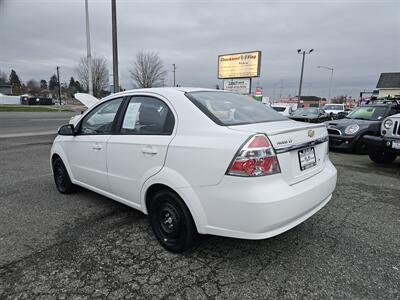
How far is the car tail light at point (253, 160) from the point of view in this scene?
7.05 ft

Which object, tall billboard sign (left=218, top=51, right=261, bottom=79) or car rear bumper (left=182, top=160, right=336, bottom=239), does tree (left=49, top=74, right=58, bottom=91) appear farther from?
car rear bumper (left=182, top=160, right=336, bottom=239)

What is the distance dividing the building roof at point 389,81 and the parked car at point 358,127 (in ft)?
189

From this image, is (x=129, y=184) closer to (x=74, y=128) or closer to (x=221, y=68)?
(x=74, y=128)

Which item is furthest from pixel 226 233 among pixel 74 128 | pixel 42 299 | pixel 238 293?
pixel 74 128

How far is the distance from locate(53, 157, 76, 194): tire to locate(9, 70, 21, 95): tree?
95287 mm

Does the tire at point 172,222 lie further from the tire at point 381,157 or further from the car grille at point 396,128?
the tire at point 381,157

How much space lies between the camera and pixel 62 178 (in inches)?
169

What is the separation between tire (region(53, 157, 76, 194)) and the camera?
4207 millimetres

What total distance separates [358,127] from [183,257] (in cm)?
718

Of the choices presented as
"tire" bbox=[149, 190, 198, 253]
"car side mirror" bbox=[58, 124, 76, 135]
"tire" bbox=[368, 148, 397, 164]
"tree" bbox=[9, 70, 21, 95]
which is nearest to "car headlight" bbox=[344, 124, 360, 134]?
"tire" bbox=[368, 148, 397, 164]

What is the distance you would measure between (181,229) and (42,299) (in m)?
1.17

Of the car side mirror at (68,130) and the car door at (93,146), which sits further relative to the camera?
the car side mirror at (68,130)

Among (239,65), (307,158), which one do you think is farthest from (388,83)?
(307,158)

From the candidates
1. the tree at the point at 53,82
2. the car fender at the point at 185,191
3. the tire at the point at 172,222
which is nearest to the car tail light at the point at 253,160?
the car fender at the point at 185,191
